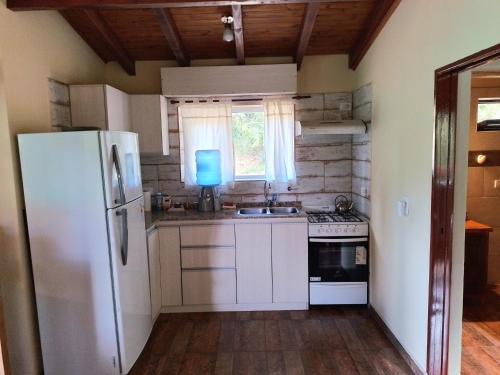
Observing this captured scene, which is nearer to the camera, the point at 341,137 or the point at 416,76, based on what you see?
the point at 416,76

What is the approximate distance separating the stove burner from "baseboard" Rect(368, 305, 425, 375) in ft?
2.77

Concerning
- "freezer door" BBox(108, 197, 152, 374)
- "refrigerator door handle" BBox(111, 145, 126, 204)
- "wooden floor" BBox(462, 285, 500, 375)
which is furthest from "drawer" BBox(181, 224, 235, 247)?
"wooden floor" BBox(462, 285, 500, 375)

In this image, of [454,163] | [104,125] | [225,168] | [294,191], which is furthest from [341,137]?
[104,125]

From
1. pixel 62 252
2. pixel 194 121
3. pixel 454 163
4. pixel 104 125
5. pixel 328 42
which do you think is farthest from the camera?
pixel 194 121

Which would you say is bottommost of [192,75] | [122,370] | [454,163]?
[122,370]

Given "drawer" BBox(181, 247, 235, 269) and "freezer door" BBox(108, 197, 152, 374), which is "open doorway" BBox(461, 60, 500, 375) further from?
"freezer door" BBox(108, 197, 152, 374)

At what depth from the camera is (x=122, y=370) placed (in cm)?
232

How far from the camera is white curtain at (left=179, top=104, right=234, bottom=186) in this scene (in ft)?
12.3

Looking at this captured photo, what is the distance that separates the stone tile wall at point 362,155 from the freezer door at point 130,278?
6.81ft

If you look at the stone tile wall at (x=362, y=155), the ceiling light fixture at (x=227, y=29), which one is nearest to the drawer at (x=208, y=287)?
the stone tile wall at (x=362, y=155)

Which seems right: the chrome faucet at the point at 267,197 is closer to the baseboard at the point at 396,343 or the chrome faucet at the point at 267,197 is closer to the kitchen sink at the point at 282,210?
the kitchen sink at the point at 282,210

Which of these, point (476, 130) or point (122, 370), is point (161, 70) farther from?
point (476, 130)

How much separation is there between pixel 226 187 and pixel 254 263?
953 millimetres

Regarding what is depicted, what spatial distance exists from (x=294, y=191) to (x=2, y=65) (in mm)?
2773
